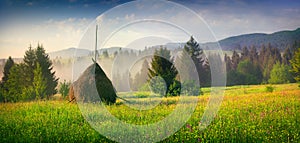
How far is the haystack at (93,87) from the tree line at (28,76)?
12925 millimetres

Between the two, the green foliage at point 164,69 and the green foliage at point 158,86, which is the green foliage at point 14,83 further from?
the green foliage at point 164,69

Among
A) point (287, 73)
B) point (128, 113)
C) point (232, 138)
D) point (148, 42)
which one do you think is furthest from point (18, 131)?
point (287, 73)

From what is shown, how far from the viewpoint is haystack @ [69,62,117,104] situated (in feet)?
42.7

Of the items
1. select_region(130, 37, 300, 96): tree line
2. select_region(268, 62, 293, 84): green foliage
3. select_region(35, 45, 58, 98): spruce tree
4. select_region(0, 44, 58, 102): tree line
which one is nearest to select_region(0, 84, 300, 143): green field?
select_region(130, 37, 300, 96): tree line

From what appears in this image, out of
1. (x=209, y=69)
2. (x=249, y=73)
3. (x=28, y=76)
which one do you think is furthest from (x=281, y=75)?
(x=28, y=76)

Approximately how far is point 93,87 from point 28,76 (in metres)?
18.7

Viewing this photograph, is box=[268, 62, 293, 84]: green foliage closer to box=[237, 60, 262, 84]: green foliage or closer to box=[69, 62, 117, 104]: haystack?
box=[237, 60, 262, 84]: green foliage

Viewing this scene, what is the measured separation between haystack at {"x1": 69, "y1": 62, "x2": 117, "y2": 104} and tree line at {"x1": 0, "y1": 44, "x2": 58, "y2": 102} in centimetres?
1293

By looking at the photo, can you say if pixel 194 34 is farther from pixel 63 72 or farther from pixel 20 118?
pixel 63 72

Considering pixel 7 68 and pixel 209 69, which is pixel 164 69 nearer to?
pixel 209 69

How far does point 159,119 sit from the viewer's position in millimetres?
10742

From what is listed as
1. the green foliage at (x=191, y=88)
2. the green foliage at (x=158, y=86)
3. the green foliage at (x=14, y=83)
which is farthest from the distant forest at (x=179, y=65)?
the green foliage at (x=191, y=88)

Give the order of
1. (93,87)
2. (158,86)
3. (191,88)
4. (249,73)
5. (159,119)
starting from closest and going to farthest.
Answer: (159,119), (93,87), (191,88), (158,86), (249,73)

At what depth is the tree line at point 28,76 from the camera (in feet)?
88.0
